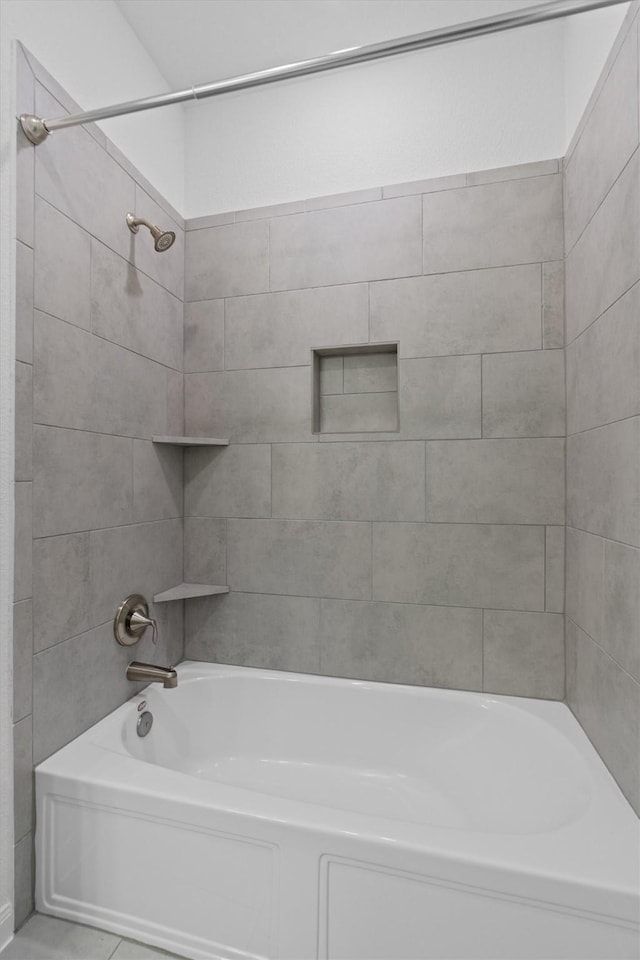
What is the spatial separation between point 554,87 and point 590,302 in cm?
92

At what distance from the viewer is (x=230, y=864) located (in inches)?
48.4

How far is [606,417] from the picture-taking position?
1.42 metres

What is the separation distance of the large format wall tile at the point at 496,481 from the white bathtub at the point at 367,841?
0.67 metres

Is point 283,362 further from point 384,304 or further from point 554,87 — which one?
point 554,87

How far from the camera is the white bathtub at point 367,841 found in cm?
107

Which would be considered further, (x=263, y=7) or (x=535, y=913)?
(x=263, y=7)

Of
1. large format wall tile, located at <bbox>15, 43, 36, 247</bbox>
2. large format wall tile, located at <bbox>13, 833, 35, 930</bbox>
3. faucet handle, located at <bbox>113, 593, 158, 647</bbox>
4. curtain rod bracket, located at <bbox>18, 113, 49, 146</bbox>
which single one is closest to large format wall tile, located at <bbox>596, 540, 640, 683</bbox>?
faucet handle, located at <bbox>113, 593, 158, 647</bbox>

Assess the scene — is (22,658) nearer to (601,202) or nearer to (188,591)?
(188,591)

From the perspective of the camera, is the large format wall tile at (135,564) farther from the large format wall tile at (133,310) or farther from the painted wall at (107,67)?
the painted wall at (107,67)

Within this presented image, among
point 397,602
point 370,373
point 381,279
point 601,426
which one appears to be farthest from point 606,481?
point 381,279

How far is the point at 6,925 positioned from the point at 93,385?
4.89ft

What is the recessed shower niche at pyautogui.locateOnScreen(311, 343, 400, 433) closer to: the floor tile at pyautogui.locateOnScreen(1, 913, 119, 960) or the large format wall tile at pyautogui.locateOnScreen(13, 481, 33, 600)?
the large format wall tile at pyautogui.locateOnScreen(13, 481, 33, 600)

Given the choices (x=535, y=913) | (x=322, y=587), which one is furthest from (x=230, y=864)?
(x=322, y=587)

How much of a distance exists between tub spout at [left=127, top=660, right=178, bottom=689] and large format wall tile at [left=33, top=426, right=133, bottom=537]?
1.72 feet
